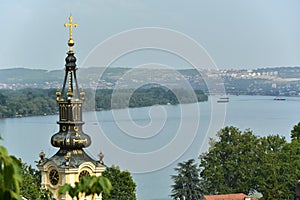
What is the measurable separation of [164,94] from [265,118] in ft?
36.6

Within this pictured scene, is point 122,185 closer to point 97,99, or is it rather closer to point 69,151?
point 69,151

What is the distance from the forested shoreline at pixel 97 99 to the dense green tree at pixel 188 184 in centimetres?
2941

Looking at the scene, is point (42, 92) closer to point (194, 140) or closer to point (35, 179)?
point (194, 140)

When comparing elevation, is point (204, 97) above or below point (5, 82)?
below

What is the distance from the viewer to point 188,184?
2509cm

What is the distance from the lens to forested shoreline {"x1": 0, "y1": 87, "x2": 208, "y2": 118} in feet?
198

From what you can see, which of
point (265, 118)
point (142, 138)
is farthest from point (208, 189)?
point (265, 118)

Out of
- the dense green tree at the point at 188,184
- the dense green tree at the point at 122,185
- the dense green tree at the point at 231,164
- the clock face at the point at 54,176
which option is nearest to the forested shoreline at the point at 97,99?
the dense green tree at the point at 231,164

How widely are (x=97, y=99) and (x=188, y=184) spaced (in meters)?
44.4

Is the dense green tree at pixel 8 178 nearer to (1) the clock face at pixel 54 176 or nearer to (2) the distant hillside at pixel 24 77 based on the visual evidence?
(1) the clock face at pixel 54 176

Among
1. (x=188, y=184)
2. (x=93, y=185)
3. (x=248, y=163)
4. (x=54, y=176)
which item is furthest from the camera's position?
(x=248, y=163)

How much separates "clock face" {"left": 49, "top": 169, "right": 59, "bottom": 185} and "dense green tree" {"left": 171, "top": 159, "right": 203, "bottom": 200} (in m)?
16.2

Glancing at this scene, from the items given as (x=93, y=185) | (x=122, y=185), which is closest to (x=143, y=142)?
(x=122, y=185)

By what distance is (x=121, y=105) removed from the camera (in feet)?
197
